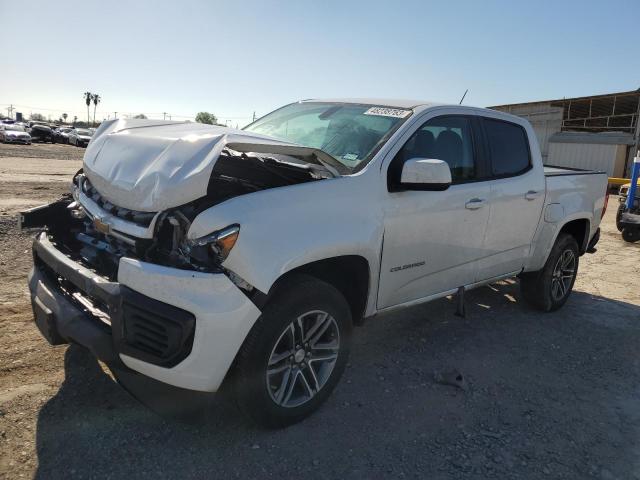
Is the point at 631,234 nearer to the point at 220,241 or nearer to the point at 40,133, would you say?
the point at 220,241

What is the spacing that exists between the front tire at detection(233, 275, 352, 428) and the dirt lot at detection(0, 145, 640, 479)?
0.17m

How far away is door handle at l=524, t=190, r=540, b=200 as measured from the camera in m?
4.47

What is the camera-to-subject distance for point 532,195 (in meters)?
4.54

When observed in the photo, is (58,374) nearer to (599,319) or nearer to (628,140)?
(599,319)

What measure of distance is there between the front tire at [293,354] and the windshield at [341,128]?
0.90 metres

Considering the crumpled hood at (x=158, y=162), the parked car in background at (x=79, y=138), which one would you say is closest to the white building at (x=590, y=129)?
the crumpled hood at (x=158, y=162)

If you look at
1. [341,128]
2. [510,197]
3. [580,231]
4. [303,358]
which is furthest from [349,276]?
[580,231]

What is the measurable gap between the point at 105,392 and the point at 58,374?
15.3 inches

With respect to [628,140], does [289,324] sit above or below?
below

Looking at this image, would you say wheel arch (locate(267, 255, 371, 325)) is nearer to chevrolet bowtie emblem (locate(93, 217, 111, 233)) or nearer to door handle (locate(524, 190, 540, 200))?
chevrolet bowtie emblem (locate(93, 217, 111, 233))

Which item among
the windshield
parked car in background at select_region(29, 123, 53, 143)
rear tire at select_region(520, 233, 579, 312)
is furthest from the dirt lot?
parked car in background at select_region(29, 123, 53, 143)

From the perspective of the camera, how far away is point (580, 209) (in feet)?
17.2

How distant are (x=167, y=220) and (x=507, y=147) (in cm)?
308

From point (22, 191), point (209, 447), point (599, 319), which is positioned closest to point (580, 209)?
point (599, 319)
